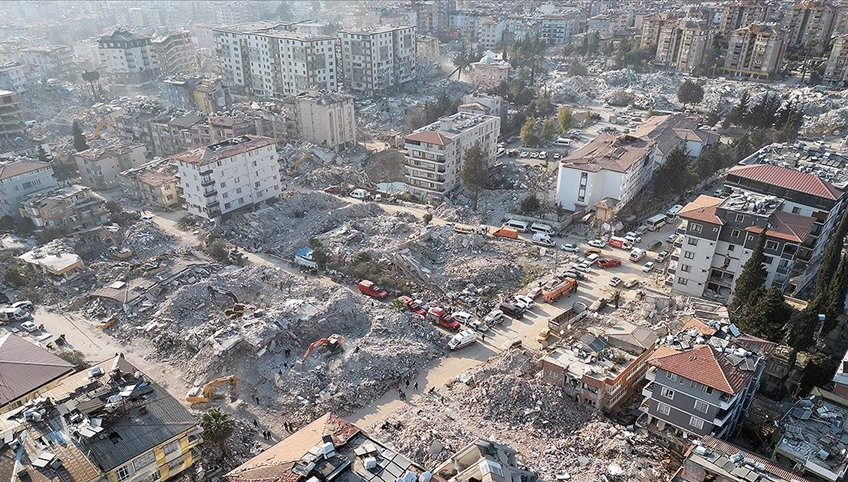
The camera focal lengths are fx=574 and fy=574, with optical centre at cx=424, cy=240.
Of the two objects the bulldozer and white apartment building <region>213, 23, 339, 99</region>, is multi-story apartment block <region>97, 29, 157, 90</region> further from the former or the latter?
the bulldozer

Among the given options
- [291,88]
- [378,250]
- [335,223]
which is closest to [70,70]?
[291,88]

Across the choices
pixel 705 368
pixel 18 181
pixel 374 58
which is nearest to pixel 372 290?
pixel 705 368

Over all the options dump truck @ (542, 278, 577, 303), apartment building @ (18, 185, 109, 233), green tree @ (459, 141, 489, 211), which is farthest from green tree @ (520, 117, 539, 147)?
apartment building @ (18, 185, 109, 233)

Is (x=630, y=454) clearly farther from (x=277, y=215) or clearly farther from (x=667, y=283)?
(x=277, y=215)

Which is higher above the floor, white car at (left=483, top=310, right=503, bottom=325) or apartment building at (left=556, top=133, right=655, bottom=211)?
apartment building at (left=556, top=133, right=655, bottom=211)

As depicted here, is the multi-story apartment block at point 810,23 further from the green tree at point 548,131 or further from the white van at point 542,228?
the white van at point 542,228

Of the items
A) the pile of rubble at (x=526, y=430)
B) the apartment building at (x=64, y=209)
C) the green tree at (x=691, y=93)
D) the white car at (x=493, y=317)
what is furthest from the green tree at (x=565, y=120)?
the apartment building at (x=64, y=209)

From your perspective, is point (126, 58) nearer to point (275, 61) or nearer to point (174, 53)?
point (174, 53)
